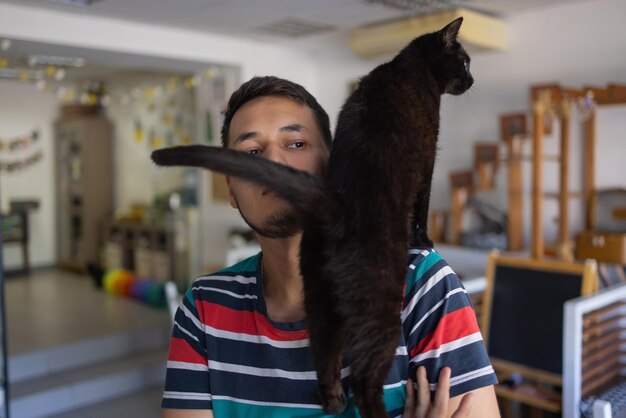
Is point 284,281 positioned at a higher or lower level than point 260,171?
lower

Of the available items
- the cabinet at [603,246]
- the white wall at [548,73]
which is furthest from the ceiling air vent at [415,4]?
the cabinet at [603,246]

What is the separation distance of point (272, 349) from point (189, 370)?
0.60 ft

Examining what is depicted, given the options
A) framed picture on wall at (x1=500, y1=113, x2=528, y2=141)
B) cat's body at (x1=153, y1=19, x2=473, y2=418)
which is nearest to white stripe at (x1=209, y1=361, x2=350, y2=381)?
cat's body at (x1=153, y1=19, x2=473, y2=418)

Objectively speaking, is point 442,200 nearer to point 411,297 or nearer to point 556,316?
point 556,316

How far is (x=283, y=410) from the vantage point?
0.96m

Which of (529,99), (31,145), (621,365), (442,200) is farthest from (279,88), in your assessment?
(31,145)

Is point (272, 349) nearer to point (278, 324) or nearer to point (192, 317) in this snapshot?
point (278, 324)

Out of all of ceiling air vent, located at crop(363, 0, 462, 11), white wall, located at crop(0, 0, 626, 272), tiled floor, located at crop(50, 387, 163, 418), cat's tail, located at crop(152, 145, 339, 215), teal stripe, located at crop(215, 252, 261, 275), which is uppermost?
ceiling air vent, located at crop(363, 0, 462, 11)

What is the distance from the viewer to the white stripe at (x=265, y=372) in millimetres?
953

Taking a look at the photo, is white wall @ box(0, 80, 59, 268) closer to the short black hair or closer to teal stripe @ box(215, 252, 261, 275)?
teal stripe @ box(215, 252, 261, 275)

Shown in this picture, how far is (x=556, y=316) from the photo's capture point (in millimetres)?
2740

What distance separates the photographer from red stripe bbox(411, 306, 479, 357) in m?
0.88

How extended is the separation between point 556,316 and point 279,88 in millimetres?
2253

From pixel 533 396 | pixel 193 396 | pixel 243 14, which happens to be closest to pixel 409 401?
pixel 193 396
